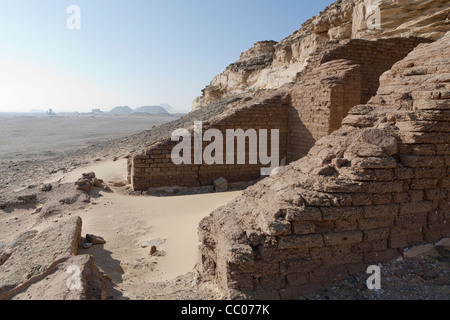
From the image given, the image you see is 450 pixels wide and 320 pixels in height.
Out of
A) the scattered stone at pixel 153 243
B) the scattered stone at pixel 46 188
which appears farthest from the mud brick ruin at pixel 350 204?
the scattered stone at pixel 46 188

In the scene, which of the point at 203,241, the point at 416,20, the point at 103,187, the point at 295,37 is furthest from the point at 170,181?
the point at 295,37

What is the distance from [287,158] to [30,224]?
6.36 m

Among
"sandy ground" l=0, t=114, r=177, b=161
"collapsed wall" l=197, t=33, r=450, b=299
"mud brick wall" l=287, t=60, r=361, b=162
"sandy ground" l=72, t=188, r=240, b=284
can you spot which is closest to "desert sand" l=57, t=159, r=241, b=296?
"sandy ground" l=72, t=188, r=240, b=284

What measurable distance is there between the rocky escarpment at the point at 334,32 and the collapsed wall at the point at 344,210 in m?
5.60

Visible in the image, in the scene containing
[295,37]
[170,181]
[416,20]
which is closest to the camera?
[170,181]

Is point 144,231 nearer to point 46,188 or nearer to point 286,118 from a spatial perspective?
point 46,188

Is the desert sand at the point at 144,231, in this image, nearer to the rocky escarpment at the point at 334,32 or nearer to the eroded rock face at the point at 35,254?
the eroded rock face at the point at 35,254

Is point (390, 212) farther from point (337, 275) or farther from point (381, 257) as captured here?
point (337, 275)

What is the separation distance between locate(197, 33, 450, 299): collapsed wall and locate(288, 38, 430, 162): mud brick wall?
2999 mm

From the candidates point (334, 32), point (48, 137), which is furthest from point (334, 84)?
point (48, 137)

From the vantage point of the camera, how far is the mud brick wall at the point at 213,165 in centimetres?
719

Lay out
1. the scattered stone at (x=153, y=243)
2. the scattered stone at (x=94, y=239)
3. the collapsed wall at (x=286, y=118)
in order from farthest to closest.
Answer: the collapsed wall at (x=286, y=118) → the scattered stone at (x=153, y=243) → the scattered stone at (x=94, y=239)

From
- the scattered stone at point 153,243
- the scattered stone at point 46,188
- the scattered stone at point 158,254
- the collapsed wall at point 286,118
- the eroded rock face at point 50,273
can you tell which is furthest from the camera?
the scattered stone at point 46,188
